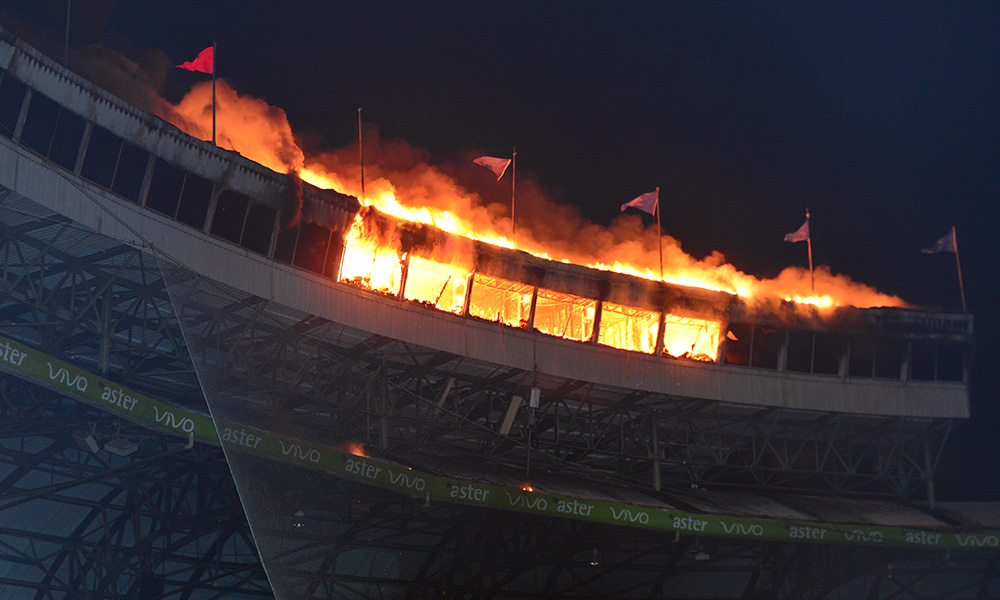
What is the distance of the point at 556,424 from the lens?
31.4 meters

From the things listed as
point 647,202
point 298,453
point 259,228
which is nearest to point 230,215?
point 259,228

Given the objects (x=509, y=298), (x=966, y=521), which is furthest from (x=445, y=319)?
(x=966, y=521)

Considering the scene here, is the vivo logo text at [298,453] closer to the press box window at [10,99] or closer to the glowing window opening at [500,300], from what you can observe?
the press box window at [10,99]

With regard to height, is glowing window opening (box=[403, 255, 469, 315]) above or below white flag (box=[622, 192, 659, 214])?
below

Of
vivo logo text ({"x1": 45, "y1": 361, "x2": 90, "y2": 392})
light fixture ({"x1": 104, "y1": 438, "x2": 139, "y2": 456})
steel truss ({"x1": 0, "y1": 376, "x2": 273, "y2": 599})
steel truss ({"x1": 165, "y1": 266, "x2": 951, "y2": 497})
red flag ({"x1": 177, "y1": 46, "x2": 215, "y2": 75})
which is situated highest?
red flag ({"x1": 177, "y1": 46, "x2": 215, "y2": 75})

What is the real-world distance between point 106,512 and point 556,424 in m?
17.0

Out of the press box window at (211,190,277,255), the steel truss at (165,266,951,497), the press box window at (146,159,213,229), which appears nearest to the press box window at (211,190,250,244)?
the press box window at (211,190,277,255)

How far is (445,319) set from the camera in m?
29.9

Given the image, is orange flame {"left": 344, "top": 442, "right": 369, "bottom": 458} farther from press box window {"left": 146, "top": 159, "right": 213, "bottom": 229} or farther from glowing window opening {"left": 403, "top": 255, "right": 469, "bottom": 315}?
glowing window opening {"left": 403, "top": 255, "right": 469, "bottom": 315}

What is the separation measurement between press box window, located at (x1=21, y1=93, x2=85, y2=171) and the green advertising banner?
619 centimetres

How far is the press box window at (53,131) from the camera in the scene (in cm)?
2253

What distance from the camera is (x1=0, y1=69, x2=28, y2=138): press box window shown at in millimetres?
21938

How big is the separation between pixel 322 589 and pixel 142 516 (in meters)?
24.8

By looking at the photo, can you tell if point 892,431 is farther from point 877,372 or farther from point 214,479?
point 214,479
